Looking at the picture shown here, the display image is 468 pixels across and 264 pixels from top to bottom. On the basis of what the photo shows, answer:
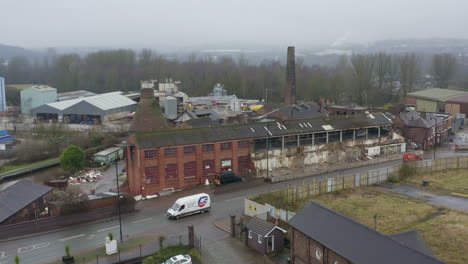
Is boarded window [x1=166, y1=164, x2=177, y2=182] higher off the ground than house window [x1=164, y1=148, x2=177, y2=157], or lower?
lower

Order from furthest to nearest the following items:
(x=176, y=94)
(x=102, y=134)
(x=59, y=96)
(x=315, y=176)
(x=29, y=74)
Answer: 1. (x=29, y=74)
2. (x=59, y=96)
3. (x=176, y=94)
4. (x=102, y=134)
5. (x=315, y=176)

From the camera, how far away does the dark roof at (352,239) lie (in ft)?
40.0

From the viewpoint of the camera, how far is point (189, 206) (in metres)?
22.5

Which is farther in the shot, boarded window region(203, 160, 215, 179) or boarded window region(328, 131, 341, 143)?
boarded window region(328, 131, 341, 143)

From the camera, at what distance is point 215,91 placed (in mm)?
75812

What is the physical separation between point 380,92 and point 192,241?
5977 cm

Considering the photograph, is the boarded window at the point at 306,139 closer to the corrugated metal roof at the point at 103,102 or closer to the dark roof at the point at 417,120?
the dark roof at the point at 417,120

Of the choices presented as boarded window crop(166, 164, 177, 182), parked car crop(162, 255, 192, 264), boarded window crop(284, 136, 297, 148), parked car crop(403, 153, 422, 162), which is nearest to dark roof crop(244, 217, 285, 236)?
parked car crop(162, 255, 192, 264)

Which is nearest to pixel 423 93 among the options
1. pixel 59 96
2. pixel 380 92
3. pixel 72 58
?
pixel 380 92

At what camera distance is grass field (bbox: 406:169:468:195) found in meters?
26.2

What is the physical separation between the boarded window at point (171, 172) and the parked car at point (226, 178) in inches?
110

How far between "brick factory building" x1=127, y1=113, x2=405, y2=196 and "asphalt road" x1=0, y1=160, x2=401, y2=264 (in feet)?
7.69

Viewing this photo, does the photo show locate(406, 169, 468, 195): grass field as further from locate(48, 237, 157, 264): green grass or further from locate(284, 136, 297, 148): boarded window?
locate(48, 237, 157, 264): green grass

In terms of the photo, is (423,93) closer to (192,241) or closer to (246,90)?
(246,90)
